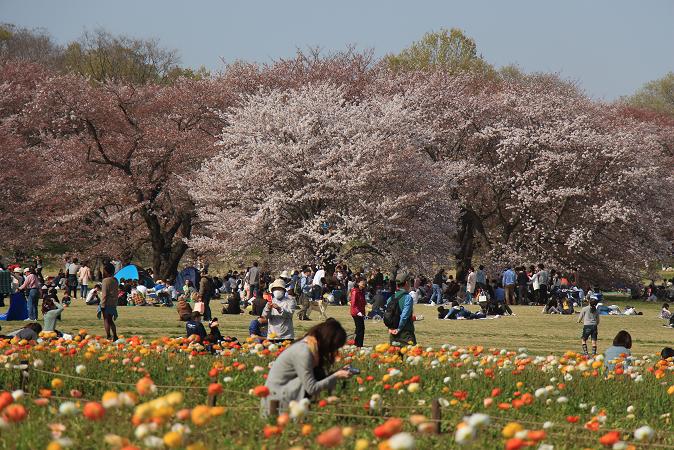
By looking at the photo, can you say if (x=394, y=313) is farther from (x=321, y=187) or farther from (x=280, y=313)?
(x=321, y=187)

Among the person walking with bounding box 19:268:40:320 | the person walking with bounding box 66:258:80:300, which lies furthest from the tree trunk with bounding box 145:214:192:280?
the person walking with bounding box 19:268:40:320

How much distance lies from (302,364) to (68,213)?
43.6 m

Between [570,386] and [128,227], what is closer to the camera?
[570,386]

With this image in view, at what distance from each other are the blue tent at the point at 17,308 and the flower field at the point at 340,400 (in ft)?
37.6

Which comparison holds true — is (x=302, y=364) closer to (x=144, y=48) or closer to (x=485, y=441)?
(x=485, y=441)

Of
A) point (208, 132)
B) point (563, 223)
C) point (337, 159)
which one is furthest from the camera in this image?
point (208, 132)

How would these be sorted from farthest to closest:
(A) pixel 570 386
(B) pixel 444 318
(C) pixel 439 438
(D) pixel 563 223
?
(D) pixel 563 223
(B) pixel 444 318
(A) pixel 570 386
(C) pixel 439 438

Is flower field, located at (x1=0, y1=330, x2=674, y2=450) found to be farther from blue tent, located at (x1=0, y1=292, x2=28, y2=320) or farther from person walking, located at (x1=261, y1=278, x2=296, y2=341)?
blue tent, located at (x1=0, y1=292, x2=28, y2=320)

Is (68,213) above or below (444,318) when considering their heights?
above

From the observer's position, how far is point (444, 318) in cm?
3017

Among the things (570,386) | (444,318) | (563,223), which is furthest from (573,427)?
(563,223)

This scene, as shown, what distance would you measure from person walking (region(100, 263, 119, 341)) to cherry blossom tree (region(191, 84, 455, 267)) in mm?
22754

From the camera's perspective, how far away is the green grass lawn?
2241cm

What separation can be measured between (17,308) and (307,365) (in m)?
17.9
